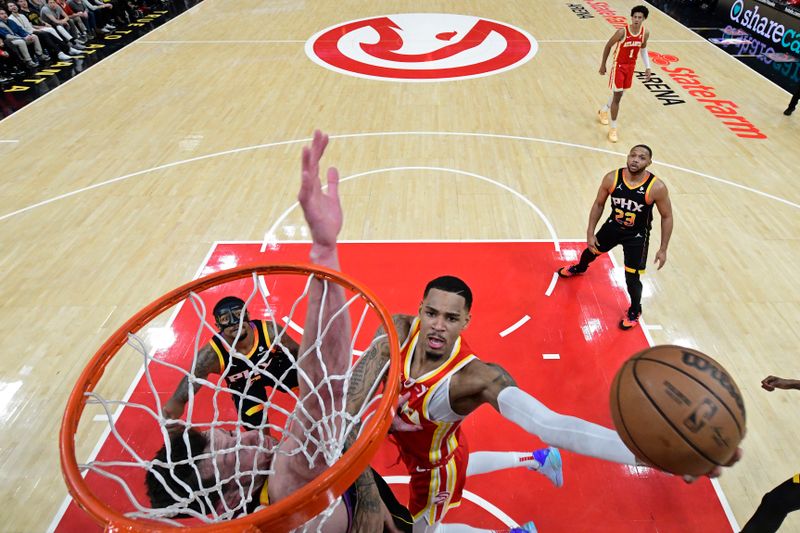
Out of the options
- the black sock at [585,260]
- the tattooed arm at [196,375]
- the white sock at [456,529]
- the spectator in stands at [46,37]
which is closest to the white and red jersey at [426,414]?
the white sock at [456,529]

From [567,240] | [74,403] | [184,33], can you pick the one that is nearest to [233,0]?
[184,33]

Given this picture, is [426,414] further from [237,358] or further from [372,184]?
[372,184]

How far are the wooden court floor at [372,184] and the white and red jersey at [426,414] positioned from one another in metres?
2.10

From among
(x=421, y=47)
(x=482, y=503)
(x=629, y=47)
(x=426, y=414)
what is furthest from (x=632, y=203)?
(x=421, y=47)

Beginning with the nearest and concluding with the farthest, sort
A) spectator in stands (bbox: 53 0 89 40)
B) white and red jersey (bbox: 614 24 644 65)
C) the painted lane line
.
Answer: the painted lane line < white and red jersey (bbox: 614 24 644 65) < spectator in stands (bbox: 53 0 89 40)

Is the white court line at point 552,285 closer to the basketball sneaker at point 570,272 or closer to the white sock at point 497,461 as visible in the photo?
the basketball sneaker at point 570,272

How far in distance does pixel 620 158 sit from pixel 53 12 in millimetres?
12001

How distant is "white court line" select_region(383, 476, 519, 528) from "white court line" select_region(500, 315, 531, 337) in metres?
1.47

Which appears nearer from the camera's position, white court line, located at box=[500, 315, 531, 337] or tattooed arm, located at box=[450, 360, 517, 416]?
tattooed arm, located at box=[450, 360, 517, 416]

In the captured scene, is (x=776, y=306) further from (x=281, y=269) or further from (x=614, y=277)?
(x=281, y=269)

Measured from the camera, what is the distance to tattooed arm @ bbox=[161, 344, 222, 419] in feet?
9.77

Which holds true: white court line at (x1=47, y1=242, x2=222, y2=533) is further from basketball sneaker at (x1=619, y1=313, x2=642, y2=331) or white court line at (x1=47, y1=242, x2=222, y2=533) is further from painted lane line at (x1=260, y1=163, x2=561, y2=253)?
basketball sneaker at (x1=619, y1=313, x2=642, y2=331)

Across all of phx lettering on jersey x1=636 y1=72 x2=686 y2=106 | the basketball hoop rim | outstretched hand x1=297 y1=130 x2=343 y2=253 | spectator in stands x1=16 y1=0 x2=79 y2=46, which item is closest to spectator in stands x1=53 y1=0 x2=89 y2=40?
spectator in stands x1=16 y1=0 x2=79 y2=46

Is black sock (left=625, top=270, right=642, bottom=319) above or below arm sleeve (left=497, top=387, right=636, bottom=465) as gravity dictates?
below
